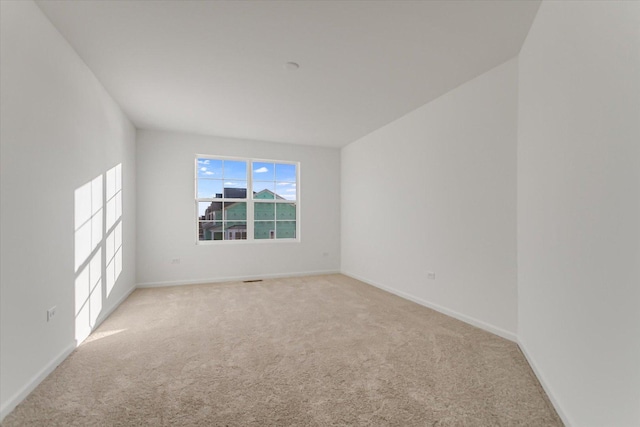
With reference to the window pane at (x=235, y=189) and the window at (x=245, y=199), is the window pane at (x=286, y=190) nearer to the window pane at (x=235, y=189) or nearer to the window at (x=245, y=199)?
the window at (x=245, y=199)

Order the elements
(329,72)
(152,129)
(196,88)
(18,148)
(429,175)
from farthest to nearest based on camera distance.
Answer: (152,129) < (429,175) < (196,88) < (329,72) < (18,148)

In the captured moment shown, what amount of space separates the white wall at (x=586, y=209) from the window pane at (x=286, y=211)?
4.36 meters

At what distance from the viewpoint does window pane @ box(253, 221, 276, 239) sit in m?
5.68

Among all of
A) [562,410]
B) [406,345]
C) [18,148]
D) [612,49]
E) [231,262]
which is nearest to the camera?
[612,49]

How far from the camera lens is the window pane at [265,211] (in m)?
5.72

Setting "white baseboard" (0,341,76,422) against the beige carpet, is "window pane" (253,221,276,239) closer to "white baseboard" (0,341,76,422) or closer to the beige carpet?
the beige carpet

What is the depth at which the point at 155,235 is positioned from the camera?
16.2ft

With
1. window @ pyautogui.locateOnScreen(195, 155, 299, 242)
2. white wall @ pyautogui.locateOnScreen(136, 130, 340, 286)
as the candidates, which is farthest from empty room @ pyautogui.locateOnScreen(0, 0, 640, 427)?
window @ pyautogui.locateOnScreen(195, 155, 299, 242)

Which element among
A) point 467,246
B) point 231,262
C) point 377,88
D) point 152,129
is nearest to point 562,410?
point 467,246

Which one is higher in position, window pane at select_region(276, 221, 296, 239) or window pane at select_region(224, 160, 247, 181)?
window pane at select_region(224, 160, 247, 181)

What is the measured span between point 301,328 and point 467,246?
2011 millimetres

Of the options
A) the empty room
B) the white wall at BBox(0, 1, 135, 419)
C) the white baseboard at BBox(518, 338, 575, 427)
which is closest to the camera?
the empty room

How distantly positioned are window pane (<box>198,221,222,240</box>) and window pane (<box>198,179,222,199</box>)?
50 cm

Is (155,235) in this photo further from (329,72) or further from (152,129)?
(329,72)
